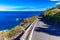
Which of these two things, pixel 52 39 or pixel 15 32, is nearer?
pixel 52 39

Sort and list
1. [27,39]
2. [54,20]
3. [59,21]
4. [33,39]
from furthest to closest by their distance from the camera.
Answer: [54,20], [59,21], [33,39], [27,39]

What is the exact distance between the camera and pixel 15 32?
95.5 ft

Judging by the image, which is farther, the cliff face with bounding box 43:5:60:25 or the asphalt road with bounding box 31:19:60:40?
the cliff face with bounding box 43:5:60:25

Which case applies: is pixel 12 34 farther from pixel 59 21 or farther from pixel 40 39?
pixel 59 21

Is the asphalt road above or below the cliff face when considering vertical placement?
above

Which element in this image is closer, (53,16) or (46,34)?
(46,34)

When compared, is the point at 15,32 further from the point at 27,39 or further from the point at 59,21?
the point at 59,21

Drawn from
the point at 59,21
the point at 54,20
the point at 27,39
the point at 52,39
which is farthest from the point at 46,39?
the point at 54,20

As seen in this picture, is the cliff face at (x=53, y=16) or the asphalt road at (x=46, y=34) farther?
the cliff face at (x=53, y=16)

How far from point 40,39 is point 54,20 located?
25657 millimetres

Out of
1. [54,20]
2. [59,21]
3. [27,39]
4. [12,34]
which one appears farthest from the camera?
[54,20]

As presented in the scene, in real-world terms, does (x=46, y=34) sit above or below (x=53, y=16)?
above

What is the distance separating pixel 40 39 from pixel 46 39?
499 millimetres

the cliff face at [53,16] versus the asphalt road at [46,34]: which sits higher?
the asphalt road at [46,34]
